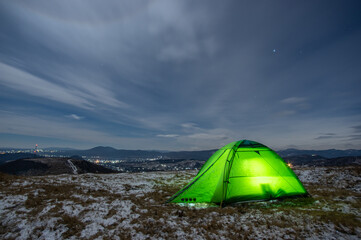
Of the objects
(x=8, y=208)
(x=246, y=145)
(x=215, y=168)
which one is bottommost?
(x=8, y=208)

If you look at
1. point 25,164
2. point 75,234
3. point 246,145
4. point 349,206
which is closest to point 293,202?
point 349,206

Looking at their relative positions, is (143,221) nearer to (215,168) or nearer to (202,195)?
(202,195)

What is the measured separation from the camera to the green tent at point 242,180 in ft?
26.9

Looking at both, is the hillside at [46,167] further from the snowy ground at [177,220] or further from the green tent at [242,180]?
the green tent at [242,180]

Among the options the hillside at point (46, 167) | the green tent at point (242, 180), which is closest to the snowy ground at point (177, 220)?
the green tent at point (242, 180)

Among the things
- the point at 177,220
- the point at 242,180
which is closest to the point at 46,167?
the point at 177,220

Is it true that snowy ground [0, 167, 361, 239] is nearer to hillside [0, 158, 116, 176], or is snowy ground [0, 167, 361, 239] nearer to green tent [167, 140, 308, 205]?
green tent [167, 140, 308, 205]

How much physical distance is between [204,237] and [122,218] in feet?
11.8

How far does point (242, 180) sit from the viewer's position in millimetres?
8516

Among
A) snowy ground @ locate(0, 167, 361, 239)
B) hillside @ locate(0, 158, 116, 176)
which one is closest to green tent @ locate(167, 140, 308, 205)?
snowy ground @ locate(0, 167, 361, 239)

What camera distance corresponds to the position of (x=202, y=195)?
27.1ft

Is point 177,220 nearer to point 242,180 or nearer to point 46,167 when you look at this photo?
point 242,180

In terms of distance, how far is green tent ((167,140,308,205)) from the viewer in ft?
26.9

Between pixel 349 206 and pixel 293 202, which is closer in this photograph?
pixel 349 206
